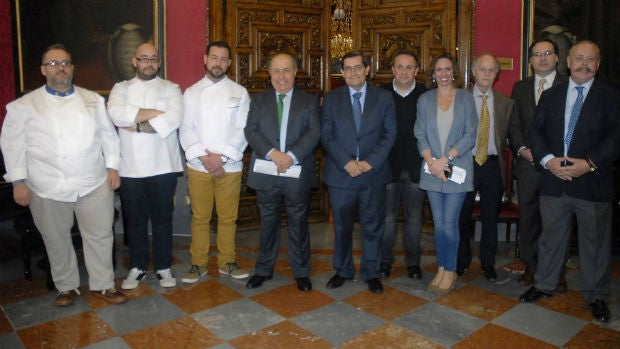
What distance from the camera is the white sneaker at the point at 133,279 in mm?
3787

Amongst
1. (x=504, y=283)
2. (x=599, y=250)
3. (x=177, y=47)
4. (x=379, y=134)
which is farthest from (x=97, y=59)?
(x=599, y=250)

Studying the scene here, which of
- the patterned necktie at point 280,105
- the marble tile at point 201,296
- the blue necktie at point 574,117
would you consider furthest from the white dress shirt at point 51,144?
the blue necktie at point 574,117

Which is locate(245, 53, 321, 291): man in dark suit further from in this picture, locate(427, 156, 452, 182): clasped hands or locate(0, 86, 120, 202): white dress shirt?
locate(0, 86, 120, 202): white dress shirt

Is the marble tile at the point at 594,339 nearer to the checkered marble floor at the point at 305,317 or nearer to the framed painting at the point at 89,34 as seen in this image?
the checkered marble floor at the point at 305,317

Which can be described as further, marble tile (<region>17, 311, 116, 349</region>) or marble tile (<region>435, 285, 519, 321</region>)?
marble tile (<region>435, 285, 519, 321</region>)

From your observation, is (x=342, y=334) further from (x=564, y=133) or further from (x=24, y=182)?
(x=24, y=182)

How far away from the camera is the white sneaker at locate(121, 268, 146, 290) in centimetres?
379

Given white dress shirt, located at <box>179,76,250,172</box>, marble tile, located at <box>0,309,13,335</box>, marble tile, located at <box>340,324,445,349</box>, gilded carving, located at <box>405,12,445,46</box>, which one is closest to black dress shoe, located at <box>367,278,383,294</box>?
marble tile, located at <box>340,324,445,349</box>

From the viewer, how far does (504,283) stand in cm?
391

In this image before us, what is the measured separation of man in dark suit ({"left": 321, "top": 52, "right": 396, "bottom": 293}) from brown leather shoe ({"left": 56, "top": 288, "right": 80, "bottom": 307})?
1.83 metres

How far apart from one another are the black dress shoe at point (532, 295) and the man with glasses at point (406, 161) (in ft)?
2.45

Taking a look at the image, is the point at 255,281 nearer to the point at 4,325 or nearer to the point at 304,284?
the point at 304,284

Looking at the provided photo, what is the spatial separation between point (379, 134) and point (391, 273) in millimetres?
1158

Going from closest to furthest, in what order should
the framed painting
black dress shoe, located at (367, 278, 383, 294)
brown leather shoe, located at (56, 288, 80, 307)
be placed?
1. brown leather shoe, located at (56, 288, 80, 307)
2. black dress shoe, located at (367, 278, 383, 294)
3. the framed painting
